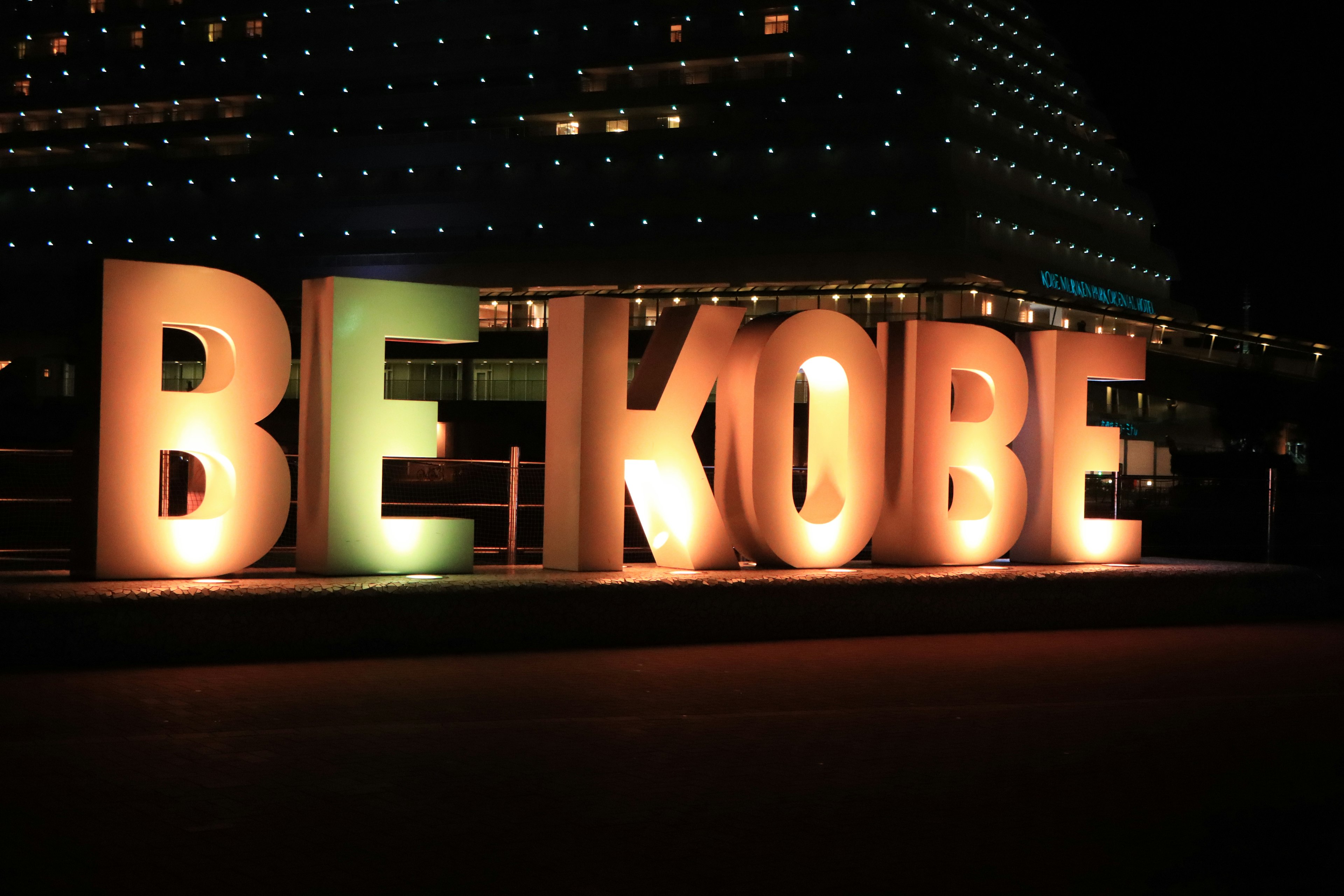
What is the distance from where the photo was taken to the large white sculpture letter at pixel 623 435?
46.3 ft

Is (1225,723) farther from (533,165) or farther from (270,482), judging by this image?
(533,165)

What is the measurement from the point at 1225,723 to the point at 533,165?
64.5m

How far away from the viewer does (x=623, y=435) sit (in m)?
14.2

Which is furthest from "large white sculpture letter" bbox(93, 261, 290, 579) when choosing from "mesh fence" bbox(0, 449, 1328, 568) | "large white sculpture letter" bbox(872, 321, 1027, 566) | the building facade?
the building facade

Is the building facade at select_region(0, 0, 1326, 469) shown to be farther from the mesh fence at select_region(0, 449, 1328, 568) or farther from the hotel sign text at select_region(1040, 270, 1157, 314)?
the mesh fence at select_region(0, 449, 1328, 568)

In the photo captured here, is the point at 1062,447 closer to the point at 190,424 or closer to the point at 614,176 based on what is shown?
the point at 190,424

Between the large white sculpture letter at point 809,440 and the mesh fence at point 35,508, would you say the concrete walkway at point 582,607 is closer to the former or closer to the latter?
the large white sculpture letter at point 809,440

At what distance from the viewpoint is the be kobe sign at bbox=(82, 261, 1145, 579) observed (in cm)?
1239

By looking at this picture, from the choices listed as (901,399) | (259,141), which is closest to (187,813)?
(901,399)

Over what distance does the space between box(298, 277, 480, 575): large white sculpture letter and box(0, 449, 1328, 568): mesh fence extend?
233 centimetres

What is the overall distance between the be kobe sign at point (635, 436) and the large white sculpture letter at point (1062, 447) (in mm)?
28

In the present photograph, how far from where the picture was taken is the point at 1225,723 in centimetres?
979

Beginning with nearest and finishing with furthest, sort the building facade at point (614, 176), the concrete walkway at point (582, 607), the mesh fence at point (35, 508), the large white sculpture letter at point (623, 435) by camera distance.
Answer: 1. the concrete walkway at point (582, 607)
2. the large white sculpture letter at point (623, 435)
3. the mesh fence at point (35, 508)
4. the building facade at point (614, 176)

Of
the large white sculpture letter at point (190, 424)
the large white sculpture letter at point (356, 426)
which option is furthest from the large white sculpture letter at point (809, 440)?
the large white sculpture letter at point (190, 424)
